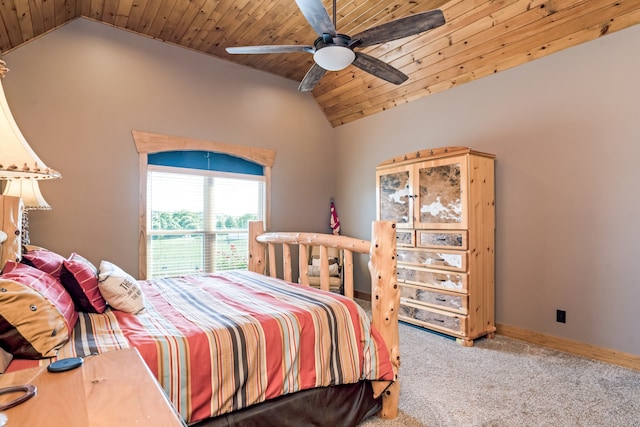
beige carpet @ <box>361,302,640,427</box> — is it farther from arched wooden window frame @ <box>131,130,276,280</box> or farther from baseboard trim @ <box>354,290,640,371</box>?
arched wooden window frame @ <box>131,130,276,280</box>

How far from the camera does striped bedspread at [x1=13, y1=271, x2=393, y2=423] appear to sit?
4.52 ft

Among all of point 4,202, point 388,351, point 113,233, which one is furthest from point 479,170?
point 113,233

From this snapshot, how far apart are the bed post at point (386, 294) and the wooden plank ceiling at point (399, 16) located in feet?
7.81

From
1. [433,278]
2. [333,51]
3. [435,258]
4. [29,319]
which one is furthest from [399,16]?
[29,319]

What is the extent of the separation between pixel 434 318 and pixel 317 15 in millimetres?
2852

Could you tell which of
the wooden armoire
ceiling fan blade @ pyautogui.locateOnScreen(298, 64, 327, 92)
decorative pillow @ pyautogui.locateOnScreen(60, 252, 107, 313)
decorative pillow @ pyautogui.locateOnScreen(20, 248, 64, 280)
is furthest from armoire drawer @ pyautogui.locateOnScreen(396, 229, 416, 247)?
decorative pillow @ pyautogui.locateOnScreen(20, 248, 64, 280)

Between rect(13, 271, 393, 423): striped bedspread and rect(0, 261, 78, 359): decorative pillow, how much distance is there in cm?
7

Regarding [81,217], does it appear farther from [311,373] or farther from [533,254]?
[533,254]

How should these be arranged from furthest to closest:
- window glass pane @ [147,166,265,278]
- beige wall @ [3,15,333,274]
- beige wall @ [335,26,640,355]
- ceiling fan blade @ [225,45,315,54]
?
window glass pane @ [147,166,265,278], beige wall @ [3,15,333,274], beige wall @ [335,26,640,355], ceiling fan blade @ [225,45,315,54]

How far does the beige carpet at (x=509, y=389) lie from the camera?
1.97 m

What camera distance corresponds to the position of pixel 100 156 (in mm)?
3531

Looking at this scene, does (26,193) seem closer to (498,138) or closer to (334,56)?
(334,56)

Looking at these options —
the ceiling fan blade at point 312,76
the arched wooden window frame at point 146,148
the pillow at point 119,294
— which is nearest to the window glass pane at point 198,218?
the arched wooden window frame at point 146,148

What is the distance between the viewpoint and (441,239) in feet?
11.0
